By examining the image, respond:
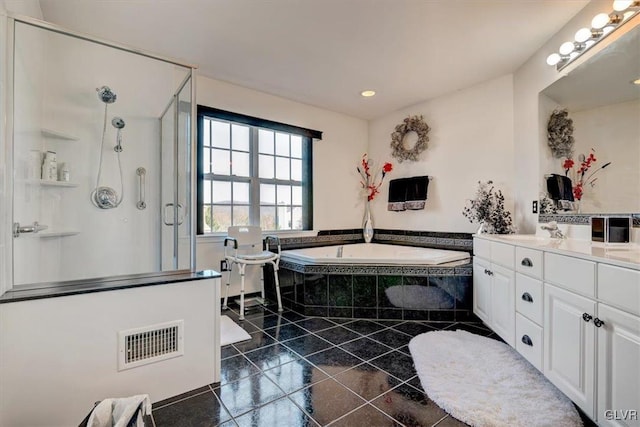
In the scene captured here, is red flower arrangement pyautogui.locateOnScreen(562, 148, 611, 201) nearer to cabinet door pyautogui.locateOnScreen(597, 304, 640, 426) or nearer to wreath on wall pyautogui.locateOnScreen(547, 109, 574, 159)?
wreath on wall pyautogui.locateOnScreen(547, 109, 574, 159)

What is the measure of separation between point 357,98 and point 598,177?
2.47 meters

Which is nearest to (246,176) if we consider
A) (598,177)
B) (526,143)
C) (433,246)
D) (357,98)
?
(357,98)

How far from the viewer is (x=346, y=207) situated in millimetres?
4312

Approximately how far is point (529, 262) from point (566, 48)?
1.60m

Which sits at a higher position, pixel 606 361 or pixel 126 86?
pixel 126 86

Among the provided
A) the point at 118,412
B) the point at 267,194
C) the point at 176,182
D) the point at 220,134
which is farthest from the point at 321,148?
the point at 118,412

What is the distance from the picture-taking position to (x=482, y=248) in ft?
8.11

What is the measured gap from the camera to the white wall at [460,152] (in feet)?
10.1

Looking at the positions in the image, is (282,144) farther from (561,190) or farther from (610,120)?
(610,120)

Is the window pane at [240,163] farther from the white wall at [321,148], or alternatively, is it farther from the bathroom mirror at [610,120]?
the bathroom mirror at [610,120]

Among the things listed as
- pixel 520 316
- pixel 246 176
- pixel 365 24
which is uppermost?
pixel 365 24

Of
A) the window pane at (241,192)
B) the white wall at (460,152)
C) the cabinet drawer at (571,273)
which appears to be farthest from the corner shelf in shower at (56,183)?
the white wall at (460,152)

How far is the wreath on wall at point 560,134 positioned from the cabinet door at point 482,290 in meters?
1.02

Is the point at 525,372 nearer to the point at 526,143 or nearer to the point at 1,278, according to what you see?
the point at 526,143
